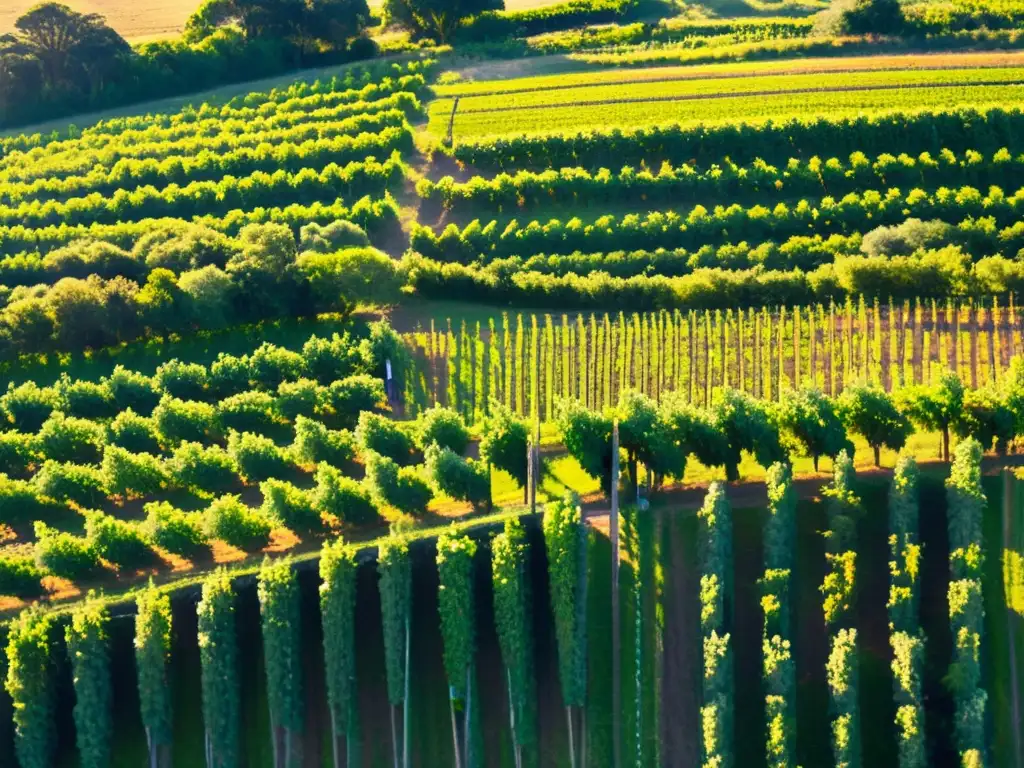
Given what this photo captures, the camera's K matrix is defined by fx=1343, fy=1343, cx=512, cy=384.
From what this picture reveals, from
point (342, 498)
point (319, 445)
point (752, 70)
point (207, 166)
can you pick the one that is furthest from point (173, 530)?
point (752, 70)

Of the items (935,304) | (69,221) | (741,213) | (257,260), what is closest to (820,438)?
(935,304)

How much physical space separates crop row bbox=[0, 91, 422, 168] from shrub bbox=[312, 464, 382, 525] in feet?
152

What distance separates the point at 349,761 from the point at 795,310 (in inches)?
1338

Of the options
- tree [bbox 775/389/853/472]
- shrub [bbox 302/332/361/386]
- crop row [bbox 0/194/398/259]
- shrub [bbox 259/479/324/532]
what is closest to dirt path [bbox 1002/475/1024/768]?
tree [bbox 775/389/853/472]

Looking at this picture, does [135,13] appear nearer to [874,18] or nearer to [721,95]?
[721,95]

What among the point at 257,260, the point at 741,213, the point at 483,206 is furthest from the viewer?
the point at 483,206

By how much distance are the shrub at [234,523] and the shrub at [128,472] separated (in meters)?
5.15

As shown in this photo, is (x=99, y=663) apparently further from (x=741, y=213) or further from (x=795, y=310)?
(x=741, y=213)

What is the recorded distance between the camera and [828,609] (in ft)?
163

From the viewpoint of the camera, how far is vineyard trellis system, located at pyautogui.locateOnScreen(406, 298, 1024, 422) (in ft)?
214

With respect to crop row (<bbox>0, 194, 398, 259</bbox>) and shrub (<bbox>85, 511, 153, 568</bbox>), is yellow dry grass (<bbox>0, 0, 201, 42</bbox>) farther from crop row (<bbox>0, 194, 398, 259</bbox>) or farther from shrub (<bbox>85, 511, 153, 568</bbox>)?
shrub (<bbox>85, 511, 153, 568</bbox>)

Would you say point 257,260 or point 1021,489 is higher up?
point 257,260

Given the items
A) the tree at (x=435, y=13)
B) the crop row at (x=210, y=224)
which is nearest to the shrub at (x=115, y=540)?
the crop row at (x=210, y=224)

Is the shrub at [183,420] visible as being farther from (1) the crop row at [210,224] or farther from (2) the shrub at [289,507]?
(1) the crop row at [210,224]
